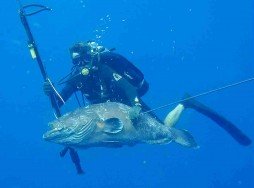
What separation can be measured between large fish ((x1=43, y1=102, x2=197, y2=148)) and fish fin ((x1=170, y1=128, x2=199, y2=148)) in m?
0.43

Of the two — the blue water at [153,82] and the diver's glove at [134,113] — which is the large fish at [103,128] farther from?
the blue water at [153,82]

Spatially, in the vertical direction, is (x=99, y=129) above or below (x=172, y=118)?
above

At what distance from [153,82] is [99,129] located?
19.6 metres

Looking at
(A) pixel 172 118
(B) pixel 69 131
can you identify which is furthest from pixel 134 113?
(A) pixel 172 118

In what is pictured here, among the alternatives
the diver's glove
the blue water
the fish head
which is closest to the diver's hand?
the fish head

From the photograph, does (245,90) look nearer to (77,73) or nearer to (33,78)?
(33,78)

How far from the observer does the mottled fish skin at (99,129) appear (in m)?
5.65

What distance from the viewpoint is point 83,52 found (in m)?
6.79

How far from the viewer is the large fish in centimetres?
566

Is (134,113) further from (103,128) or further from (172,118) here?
(172,118)

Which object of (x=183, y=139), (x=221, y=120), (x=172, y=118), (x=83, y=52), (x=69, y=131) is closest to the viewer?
(x=69, y=131)

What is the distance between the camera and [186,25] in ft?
89.8

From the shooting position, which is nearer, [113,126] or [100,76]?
[113,126]

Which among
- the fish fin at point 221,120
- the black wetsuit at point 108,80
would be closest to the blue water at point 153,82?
the fish fin at point 221,120
